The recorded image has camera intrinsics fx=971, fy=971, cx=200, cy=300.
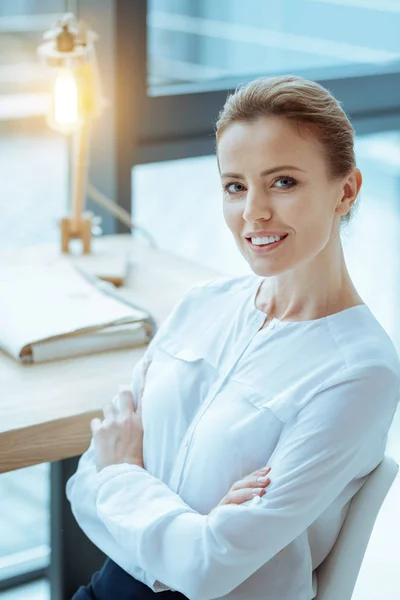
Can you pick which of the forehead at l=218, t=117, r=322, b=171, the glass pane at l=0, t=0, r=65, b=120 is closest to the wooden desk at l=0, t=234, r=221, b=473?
the forehead at l=218, t=117, r=322, b=171

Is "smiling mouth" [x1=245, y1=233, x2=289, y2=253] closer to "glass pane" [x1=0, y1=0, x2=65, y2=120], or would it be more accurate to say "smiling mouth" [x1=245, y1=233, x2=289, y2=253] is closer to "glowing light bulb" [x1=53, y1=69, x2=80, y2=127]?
"glowing light bulb" [x1=53, y1=69, x2=80, y2=127]

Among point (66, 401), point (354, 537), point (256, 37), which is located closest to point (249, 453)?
point (354, 537)

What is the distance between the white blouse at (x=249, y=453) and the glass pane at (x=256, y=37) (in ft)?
4.80

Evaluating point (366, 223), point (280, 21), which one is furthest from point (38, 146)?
point (366, 223)

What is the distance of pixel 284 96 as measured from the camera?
1208mm

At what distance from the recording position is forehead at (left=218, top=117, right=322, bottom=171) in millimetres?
1210

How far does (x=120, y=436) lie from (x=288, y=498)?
34 cm

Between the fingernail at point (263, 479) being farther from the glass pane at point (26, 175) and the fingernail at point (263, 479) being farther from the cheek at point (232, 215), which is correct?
the glass pane at point (26, 175)

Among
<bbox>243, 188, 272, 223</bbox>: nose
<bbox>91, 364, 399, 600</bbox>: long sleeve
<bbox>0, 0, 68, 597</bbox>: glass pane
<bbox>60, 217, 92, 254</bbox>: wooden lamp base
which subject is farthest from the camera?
<bbox>0, 0, 68, 597</bbox>: glass pane

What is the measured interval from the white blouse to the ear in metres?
0.13

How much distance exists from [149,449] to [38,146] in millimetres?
1399

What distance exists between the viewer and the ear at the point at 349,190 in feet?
4.14

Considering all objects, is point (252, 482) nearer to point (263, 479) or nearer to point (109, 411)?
point (263, 479)

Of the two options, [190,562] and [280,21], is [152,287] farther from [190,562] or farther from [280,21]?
[280,21]
